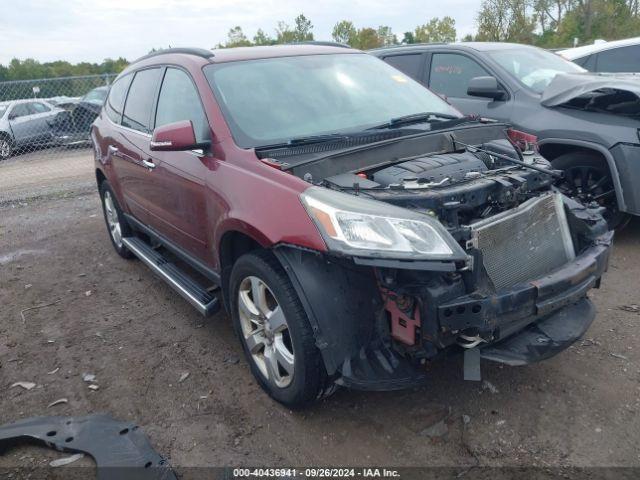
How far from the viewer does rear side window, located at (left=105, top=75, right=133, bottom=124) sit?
4.83m

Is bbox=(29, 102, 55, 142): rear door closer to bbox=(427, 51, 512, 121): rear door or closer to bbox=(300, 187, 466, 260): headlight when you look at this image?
bbox=(427, 51, 512, 121): rear door

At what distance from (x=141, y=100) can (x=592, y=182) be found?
12.9 feet

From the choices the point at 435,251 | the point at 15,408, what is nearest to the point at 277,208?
the point at 435,251

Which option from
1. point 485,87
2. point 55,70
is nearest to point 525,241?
point 485,87

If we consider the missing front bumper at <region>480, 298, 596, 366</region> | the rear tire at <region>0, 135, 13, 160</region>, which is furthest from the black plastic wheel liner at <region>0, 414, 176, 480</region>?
the rear tire at <region>0, 135, 13, 160</region>

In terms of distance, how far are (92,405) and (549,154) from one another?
4373 millimetres

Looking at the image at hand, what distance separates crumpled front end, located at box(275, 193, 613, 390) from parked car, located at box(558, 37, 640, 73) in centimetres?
594

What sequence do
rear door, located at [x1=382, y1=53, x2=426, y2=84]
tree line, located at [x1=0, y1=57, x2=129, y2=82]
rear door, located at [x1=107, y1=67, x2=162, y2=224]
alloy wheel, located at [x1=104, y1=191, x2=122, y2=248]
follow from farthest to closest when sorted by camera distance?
1. tree line, located at [x1=0, y1=57, x2=129, y2=82]
2. rear door, located at [x1=382, y1=53, x2=426, y2=84]
3. alloy wheel, located at [x1=104, y1=191, x2=122, y2=248]
4. rear door, located at [x1=107, y1=67, x2=162, y2=224]

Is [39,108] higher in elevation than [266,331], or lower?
higher

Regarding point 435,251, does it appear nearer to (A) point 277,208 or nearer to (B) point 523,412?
(A) point 277,208

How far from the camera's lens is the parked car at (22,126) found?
1470 cm

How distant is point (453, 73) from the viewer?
6.03 m

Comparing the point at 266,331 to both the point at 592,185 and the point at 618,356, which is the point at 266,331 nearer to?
the point at 618,356

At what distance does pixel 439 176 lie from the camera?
2.76 m
